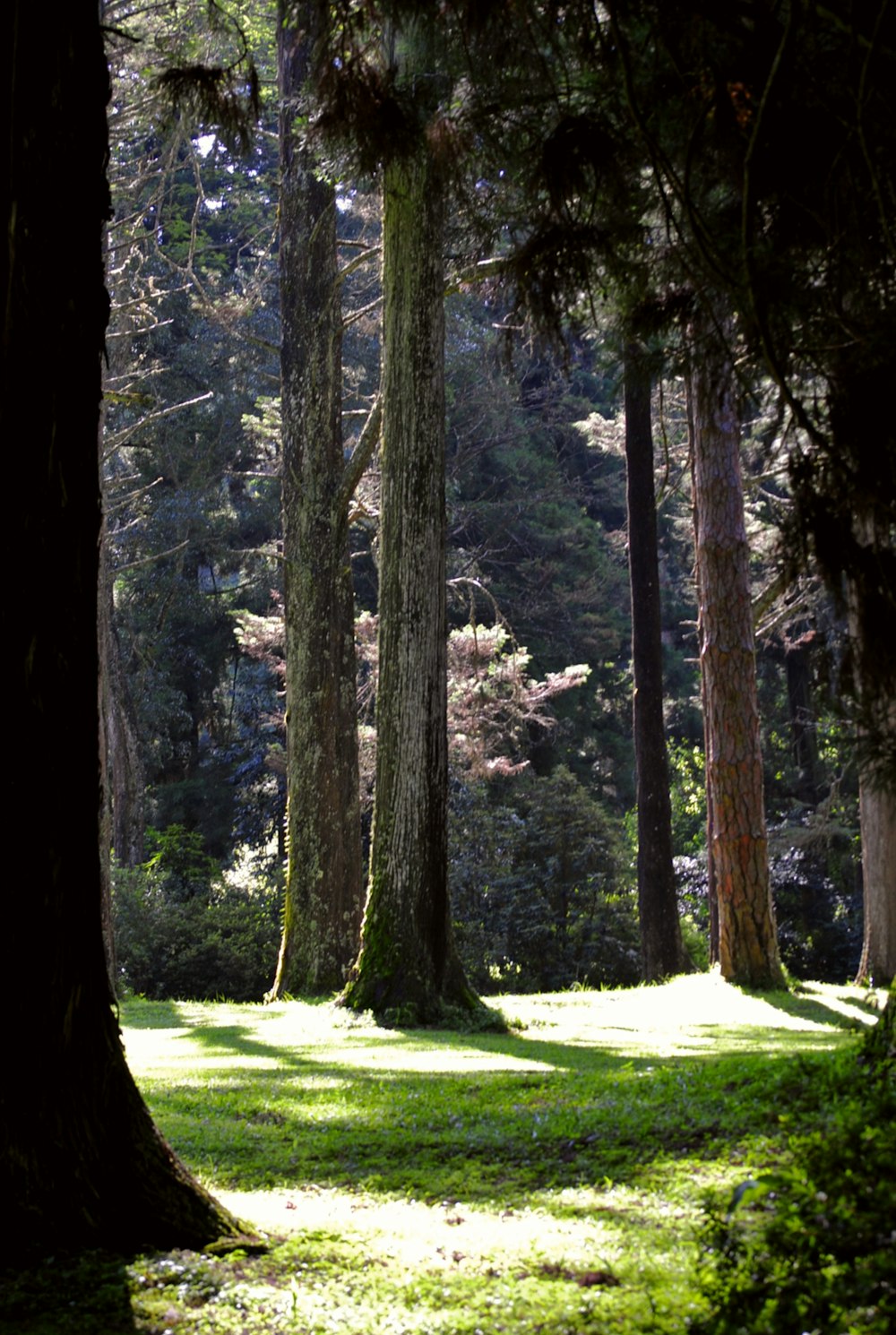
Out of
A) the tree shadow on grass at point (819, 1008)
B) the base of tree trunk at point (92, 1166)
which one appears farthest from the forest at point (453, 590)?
the tree shadow on grass at point (819, 1008)

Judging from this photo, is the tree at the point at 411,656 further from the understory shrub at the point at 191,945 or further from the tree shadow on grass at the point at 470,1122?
the understory shrub at the point at 191,945

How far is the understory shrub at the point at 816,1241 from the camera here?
3.11 meters

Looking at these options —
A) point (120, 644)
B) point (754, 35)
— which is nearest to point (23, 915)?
point (754, 35)

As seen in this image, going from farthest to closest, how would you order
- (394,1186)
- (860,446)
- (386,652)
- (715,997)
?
1. (715,997)
2. (386,652)
3. (860,446)
4. (394,1186)

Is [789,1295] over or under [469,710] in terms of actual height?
under

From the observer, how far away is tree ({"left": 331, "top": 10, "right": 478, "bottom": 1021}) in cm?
1087

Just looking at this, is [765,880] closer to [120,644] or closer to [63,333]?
[63,333]

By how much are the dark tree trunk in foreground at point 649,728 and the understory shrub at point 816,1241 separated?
13989mm

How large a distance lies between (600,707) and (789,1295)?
93.6ft

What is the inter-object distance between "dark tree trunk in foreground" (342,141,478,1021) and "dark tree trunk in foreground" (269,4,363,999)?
342 cm

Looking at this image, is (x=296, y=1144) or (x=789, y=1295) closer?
(x=789, y=1295)

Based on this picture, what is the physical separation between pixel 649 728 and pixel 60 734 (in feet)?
48.0

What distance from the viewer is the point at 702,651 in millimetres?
14680

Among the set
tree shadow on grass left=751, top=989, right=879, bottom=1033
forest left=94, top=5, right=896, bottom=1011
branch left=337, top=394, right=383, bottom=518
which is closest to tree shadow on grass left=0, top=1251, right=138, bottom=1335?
forest left=94, top=5, right=896, bottom=1011
